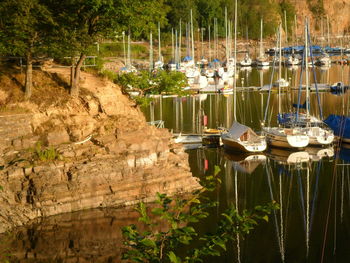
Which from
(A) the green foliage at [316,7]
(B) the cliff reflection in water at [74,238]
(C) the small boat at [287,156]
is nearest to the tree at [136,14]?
(B) the cliff reflection in water at [74,238]

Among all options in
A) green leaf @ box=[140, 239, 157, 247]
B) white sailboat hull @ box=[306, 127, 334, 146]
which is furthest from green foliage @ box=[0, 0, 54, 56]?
green leaf @ box=[140, 239, 157, 247]

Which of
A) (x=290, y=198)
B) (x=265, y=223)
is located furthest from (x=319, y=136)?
(x=265, y=223)

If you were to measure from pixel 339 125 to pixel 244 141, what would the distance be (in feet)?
25.5

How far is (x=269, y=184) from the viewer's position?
1323 inches

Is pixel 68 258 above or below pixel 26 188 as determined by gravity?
below

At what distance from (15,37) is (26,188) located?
7525 mm

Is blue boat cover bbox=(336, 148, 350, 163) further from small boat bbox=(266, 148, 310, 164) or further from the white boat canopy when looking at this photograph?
the white boat canopy

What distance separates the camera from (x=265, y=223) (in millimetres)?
27469

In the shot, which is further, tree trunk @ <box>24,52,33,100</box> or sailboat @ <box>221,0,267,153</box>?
sailboat @ <box>221,0,267,153</box>

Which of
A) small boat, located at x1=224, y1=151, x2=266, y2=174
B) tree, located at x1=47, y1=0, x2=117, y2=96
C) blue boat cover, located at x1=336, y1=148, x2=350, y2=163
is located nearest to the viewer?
tree, located at x1=47, y1=0, x2=117, y2=96

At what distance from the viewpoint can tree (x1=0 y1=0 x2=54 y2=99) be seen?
29.4m

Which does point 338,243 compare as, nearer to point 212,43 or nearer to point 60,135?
point 60,135

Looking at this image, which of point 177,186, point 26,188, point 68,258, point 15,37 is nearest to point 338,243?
point 177,186

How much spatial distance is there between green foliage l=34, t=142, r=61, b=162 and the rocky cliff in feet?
0.14
